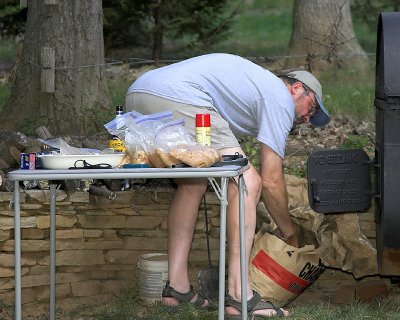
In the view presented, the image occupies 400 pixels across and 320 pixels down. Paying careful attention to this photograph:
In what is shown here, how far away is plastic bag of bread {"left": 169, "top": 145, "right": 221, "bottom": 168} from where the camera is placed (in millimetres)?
4906

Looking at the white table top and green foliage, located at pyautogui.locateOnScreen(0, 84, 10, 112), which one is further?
green foliage, located at pyautogui.locateOnScreen(0, 84, 10, 112)

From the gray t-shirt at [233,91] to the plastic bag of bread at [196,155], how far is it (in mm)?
544

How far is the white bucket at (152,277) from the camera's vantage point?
245 inches

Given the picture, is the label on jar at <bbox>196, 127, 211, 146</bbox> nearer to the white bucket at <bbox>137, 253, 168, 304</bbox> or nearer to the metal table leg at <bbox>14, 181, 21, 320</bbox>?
the metal table leg at <bbox>14, 181, 21, 320</bbox>

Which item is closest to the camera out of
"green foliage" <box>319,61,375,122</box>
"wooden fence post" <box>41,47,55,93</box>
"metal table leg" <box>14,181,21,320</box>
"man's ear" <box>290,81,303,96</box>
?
"metal table leg" <box>14,181,21,320</box>

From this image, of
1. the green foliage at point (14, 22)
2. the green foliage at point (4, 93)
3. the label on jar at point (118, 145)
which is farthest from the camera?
the green foliage at point (14, 22)

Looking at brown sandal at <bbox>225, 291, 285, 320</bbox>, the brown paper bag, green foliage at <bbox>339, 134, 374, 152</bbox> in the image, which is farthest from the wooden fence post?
brown sandal at <bbox>225, 291, 285, 320</bbox>

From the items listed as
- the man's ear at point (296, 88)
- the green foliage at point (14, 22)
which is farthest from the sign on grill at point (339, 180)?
the green foliage at point (14, 22)

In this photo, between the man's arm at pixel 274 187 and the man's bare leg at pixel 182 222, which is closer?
the man's arm at pixel 274 187

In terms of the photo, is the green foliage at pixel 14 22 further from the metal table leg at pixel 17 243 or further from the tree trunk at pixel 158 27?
the metal table leg at pixel 17 243

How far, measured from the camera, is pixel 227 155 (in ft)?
17.7

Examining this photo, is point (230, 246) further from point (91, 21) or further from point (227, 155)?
point (91, 21)

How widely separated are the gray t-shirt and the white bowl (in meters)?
0.68

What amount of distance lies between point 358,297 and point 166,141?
188 cm
